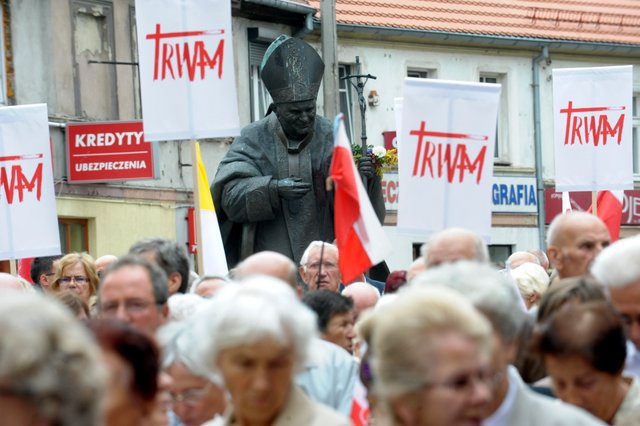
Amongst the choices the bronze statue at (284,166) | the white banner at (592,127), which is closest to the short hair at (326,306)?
the bronze statue at (284,166)

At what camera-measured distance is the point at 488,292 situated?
4.98 metres

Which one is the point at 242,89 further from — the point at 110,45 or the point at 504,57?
the point at 504,57

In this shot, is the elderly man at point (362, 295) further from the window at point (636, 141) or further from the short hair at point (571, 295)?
the window at point (636, 141)

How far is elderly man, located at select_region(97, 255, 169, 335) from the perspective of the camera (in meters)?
6.43

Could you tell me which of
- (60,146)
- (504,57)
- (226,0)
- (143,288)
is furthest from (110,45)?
(143,288)

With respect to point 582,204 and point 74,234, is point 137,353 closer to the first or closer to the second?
point 74,234

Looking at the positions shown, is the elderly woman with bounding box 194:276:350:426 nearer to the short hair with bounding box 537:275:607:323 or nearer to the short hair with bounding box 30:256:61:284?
the short hair with bounding box 537:275:607:323

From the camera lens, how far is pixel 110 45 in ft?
91.2

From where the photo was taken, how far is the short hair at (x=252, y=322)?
5000 millimetres

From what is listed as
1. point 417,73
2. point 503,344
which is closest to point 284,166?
point 503,344

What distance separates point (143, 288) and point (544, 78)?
2993 centimetres

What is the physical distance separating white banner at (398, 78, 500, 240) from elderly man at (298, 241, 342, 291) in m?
0.91

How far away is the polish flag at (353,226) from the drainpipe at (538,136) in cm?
2595

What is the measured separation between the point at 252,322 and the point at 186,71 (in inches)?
223
